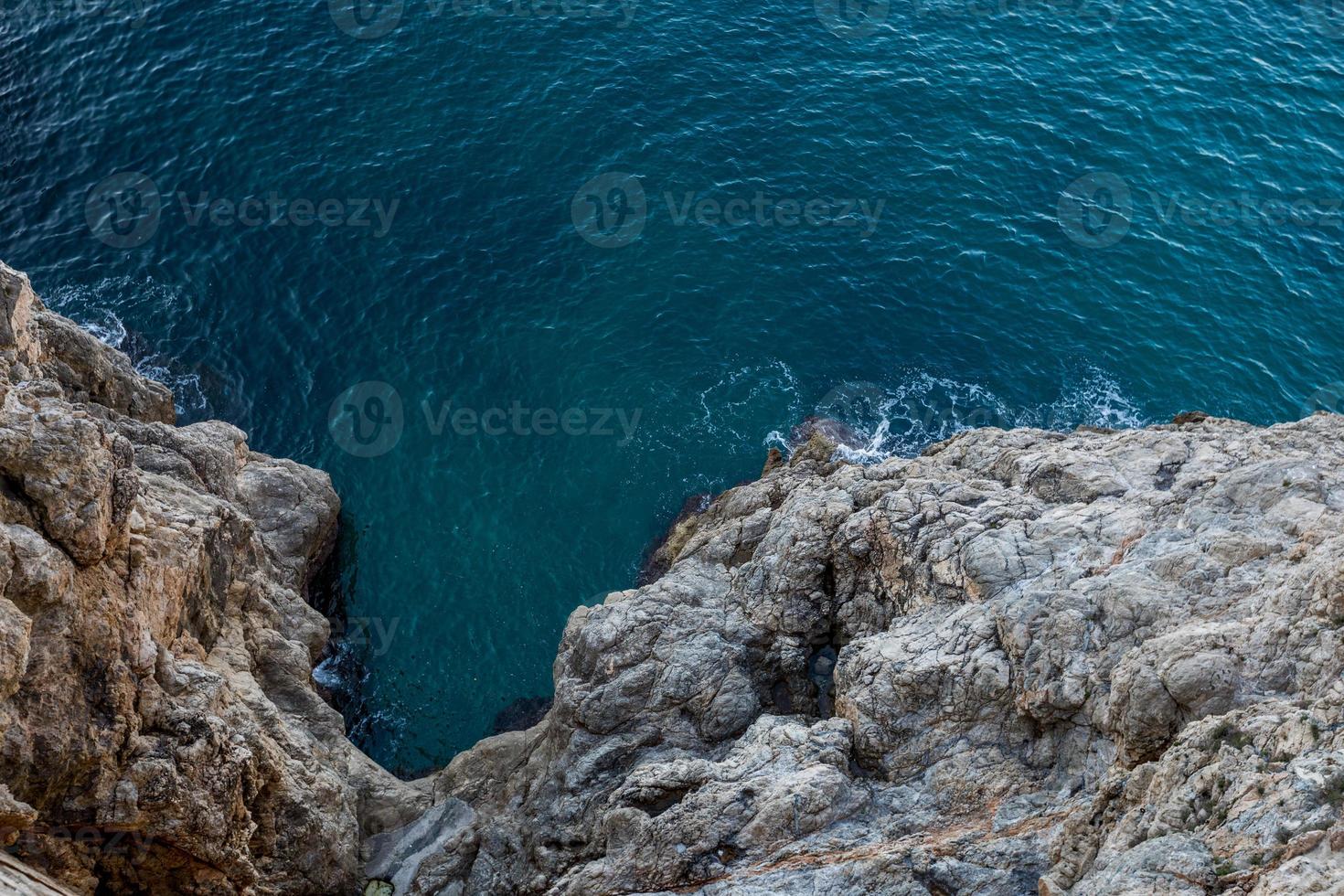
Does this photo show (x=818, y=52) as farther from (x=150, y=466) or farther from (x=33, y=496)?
(x=33, y=496)

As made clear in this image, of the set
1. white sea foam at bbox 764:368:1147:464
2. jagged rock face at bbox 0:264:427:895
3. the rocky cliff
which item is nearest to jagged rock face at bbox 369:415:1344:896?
the rocky cliff

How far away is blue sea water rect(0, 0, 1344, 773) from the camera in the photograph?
52.9 meters

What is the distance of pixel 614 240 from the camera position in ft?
203

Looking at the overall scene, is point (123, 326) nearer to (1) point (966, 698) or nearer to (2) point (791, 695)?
(2) point (791, 695)

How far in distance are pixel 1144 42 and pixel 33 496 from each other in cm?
7104

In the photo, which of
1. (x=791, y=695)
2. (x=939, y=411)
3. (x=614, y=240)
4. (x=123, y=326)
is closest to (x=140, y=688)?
(x=791, y=695)

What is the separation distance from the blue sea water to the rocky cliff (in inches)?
469

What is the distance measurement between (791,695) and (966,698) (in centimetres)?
679

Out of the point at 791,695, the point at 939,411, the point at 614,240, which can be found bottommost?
the point at 939,411

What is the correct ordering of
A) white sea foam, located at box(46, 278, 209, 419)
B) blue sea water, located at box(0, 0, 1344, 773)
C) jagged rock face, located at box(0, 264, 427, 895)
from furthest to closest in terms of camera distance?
white sea foam, located at box(46, 278, 209, 419), blue sea water, located at box(0, 0, 1344, 773), jagged rock face, located at box(0, 264, 427, 895)

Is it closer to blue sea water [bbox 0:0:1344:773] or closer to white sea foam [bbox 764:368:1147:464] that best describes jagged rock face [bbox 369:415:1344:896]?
blue sea water [bbox 0:0:1344:773]

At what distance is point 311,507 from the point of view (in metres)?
48.2

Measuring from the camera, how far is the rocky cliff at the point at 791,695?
73.6 ft

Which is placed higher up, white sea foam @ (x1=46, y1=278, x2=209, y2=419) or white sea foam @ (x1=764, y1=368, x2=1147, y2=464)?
white sea foam @ (x1=46, y1=278, x2=209, y2=419)
